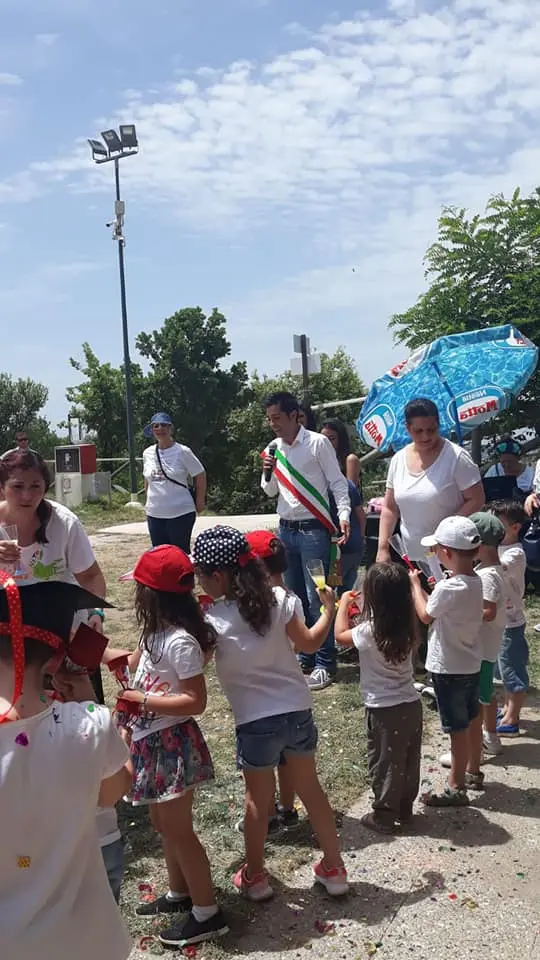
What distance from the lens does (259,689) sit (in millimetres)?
2914

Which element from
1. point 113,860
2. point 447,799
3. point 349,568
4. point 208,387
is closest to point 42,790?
point 113,860

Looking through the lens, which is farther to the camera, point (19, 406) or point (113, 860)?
point (19, 406)

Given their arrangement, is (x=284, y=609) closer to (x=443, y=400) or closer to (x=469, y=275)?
(x=443, y=400)

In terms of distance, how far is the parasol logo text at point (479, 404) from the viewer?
6.70 meters

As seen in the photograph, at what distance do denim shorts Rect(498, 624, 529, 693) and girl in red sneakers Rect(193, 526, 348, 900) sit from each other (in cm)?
189

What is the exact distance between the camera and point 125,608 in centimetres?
811

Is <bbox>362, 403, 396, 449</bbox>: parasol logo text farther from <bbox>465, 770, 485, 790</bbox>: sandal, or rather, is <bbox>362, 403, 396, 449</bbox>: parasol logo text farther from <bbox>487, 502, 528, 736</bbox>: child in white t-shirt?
<bbox>465, 770, 485, 790</bbox>: sandal

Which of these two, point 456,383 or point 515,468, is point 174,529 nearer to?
point 456,383

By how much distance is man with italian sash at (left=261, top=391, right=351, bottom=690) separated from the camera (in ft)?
17.0

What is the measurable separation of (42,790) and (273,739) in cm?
138

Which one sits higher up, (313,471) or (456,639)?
(313,471)

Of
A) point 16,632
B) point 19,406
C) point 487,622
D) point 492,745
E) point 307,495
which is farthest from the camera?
point 19,406

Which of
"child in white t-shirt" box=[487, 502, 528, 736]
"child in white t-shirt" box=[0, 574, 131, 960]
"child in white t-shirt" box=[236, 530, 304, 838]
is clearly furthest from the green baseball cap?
"child in white t-shirt" box=[0, 574, 131, 960]

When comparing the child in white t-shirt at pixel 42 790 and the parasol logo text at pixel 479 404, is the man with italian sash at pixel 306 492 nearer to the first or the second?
the parasol logo text at pixel 479 404
